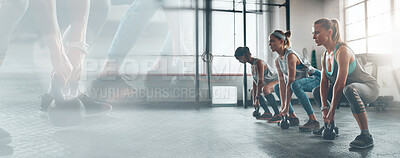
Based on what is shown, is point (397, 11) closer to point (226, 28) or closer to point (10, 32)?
point (226, 28)

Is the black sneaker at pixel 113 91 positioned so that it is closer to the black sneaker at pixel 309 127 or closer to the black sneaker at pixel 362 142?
the black sneaker at pixel 309 127

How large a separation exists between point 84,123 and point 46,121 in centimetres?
28

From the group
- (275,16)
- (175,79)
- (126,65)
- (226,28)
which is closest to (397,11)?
(275,16)

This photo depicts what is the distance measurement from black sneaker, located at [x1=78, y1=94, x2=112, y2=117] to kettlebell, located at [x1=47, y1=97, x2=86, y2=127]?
0.14 metres

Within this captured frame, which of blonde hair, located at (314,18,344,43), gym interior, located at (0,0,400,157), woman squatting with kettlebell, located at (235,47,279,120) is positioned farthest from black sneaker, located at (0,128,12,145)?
blonde hair, located at (314,18,344,43)

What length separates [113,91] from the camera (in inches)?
111

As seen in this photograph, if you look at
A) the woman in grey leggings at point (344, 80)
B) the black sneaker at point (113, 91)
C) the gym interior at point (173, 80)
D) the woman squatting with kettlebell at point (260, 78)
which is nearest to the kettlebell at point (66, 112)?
the gym interior at point (173, 80)

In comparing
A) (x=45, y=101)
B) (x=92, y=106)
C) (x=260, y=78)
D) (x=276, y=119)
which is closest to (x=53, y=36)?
(x=45, y=101)

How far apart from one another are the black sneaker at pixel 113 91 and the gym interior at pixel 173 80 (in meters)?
0.01

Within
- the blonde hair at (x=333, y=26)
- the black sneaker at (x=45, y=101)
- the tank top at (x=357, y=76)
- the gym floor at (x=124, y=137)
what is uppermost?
the blonde hair at (x=333, y=26)

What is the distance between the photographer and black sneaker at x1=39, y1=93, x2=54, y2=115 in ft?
6.92

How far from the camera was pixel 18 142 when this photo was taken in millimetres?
1479

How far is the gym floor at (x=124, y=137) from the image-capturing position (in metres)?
1.28

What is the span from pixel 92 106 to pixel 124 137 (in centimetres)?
101
